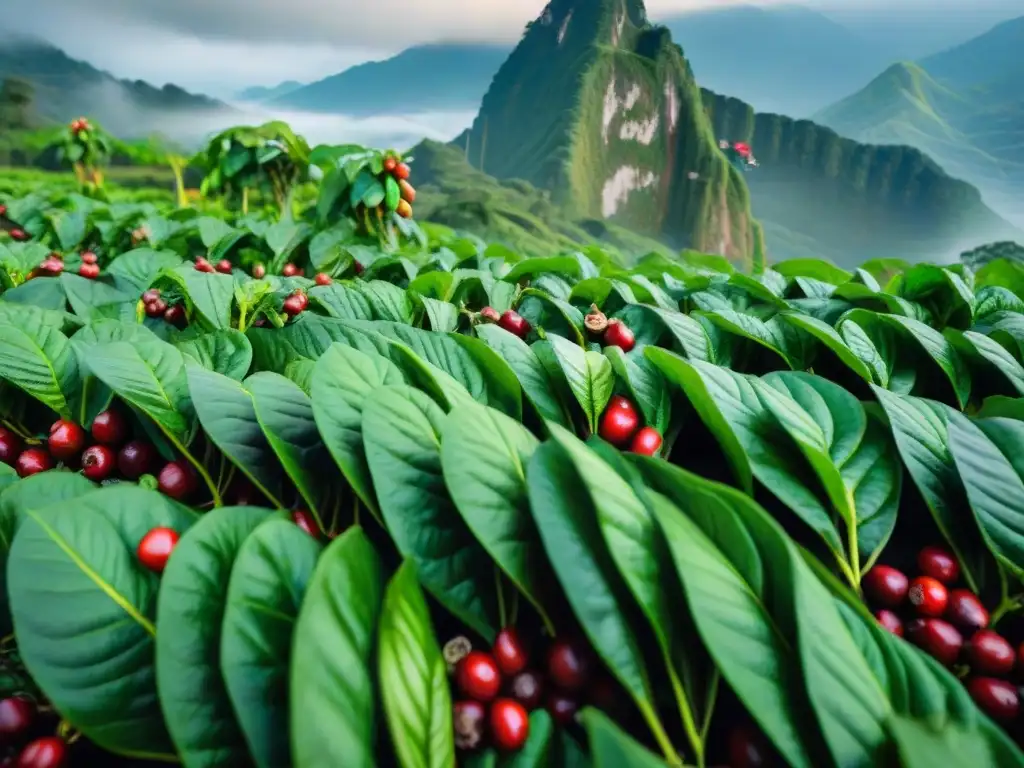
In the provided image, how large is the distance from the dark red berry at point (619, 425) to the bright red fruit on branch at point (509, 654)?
0.30 m

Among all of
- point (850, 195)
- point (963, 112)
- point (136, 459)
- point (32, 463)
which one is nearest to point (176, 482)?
point (136, 459)

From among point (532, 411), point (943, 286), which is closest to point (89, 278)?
point (532, 411)

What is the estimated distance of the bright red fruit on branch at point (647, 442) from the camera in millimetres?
625

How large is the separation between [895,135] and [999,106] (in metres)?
0.80

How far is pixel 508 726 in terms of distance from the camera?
37 cm

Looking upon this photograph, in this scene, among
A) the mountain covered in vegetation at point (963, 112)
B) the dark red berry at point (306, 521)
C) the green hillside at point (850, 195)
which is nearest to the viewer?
the dark red berry at point (306, 521)

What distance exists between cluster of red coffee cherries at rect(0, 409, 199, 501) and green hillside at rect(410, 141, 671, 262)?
3820 mm

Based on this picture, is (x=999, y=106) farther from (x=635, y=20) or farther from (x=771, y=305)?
(x=771, y=305)

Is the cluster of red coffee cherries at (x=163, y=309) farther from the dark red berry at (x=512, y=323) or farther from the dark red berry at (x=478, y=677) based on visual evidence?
the dark red berry at (x=478, y=677)

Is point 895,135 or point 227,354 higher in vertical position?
point 895,135

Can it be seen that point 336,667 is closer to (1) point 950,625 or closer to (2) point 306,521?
(2) point 306,521

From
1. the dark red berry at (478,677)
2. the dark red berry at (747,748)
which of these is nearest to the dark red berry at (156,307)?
the dark red berry at (478,677)

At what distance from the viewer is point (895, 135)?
5805mm

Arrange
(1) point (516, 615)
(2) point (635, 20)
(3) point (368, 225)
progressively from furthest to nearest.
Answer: (2) point (635, 20)
(3) point (368, 225)
(1) point (516, 615)
